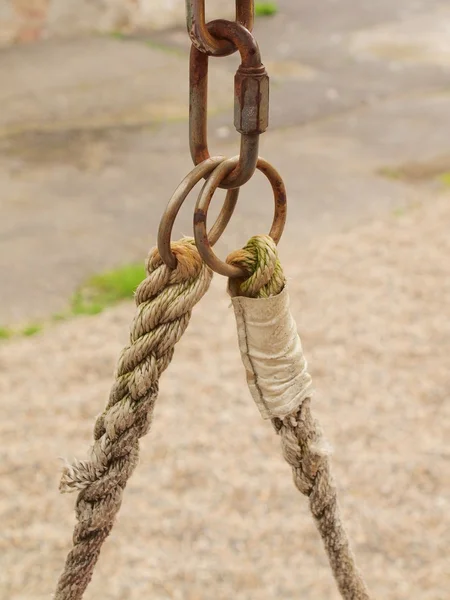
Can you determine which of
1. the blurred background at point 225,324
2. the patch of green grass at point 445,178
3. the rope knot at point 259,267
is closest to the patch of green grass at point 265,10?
the blurred background at point 225,324

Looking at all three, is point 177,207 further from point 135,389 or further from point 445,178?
point 445,178

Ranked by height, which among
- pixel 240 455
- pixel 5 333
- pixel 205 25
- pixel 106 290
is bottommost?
pixel 205 25

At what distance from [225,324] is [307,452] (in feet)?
5.97

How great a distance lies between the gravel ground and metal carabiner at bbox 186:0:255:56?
1264 mm

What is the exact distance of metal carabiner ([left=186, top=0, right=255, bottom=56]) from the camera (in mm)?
643

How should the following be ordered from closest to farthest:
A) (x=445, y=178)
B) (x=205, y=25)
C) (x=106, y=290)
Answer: (x=205, y=25)
(x=106, y=290)
(x=445, y=178)

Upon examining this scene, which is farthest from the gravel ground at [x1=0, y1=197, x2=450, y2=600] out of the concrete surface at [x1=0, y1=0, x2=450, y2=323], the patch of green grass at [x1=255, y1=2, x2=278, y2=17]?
the patch of green grass at [x1=255, y1=2, x2=278, y2=17]

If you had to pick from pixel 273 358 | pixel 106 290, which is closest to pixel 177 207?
pixel 273 358

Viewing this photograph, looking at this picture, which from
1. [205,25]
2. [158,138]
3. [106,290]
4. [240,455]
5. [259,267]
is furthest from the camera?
[158,138]

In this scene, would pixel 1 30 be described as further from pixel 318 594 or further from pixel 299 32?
pixel 318 594

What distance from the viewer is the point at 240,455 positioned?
2.03 metres

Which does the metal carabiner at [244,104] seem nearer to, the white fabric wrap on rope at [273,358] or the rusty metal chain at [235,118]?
the rusty metal chain at [235,118]

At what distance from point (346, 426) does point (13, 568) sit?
0.93m

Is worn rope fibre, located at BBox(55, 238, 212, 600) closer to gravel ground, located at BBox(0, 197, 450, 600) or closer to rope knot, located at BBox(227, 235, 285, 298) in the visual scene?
rope knot, located at BBox(227, 235, 285, 298)
